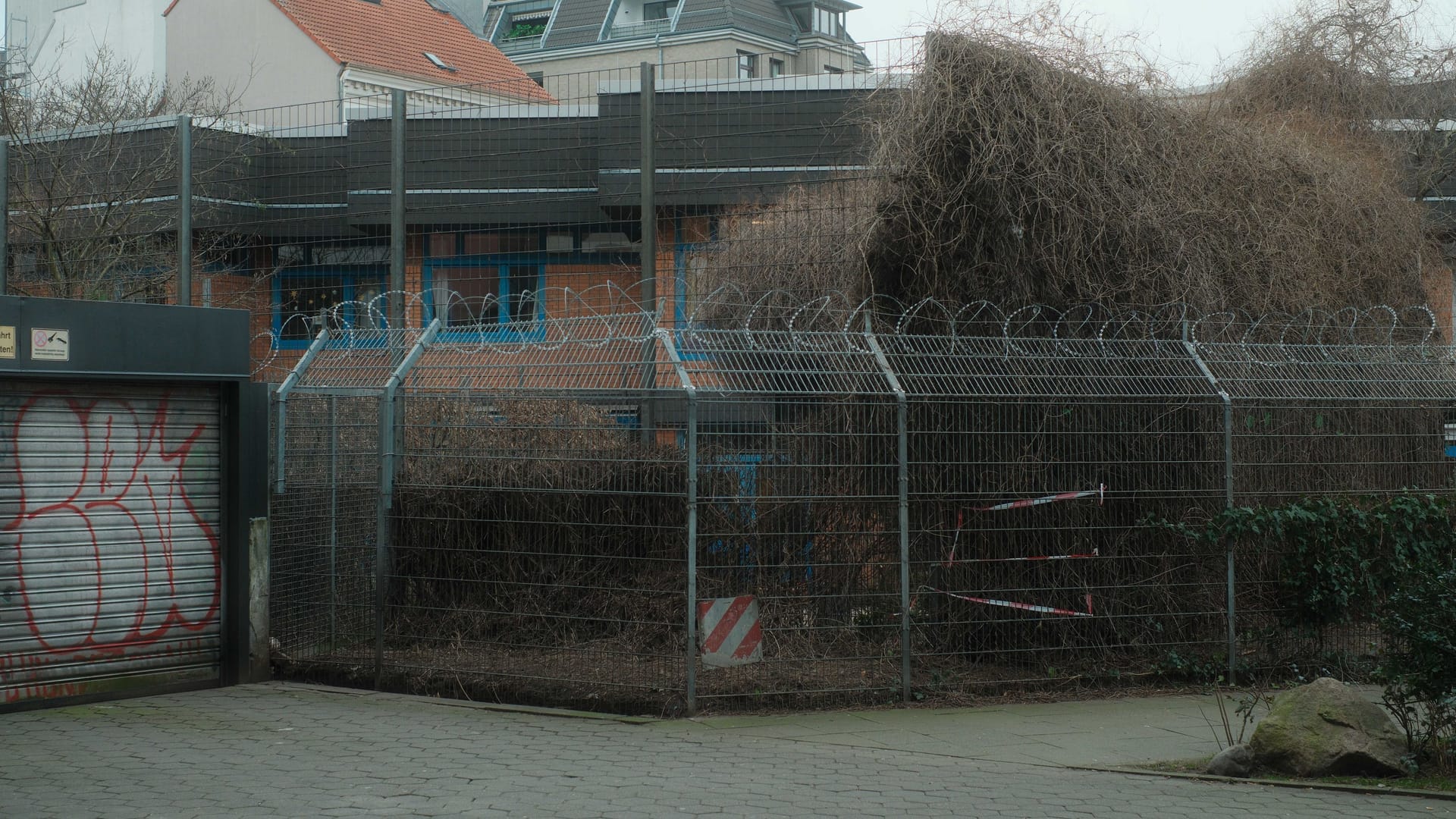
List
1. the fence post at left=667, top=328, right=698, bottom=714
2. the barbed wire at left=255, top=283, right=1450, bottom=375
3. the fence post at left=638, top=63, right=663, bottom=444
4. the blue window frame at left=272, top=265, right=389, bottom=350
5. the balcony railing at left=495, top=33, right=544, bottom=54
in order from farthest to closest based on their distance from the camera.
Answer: the balcony railing at left=495, top=33, right=544, bottom=54 < the blue window frame at left=272, top=265, right=389, bottom=350 < the fence post at left=638, top=63, right=663, bottom=444 < the barbed wire at left=255, top=283, right=1450, bottom=375 < the fence post at left=667, top=328, right=698, bottom=714

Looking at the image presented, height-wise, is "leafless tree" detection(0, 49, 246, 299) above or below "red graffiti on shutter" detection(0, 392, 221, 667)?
above

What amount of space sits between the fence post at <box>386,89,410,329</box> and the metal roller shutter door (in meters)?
2.78

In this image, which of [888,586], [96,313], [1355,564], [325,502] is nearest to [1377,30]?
[1355,564]

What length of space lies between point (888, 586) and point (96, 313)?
5.70 metres

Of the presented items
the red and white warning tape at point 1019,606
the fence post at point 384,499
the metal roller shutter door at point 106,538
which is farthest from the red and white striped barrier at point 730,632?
the metal roller shutter door at point 106,538

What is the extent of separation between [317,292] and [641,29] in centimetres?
5331

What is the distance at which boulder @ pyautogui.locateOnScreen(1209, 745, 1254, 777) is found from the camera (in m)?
7.54

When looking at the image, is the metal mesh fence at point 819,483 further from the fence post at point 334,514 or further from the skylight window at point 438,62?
the skylight window at point 438,62

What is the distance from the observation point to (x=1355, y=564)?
10211 millimetres

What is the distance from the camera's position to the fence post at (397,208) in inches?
508

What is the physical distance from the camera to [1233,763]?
297 inches

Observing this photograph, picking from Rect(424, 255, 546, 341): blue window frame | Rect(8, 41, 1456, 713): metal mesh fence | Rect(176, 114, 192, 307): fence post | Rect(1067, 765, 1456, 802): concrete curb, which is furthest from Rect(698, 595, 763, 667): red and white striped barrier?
Rect(176, 114, 192, 307): fence post

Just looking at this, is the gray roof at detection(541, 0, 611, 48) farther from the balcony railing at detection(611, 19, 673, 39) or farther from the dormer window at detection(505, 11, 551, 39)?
the dormer window at detection(505, 11, 551, 39)

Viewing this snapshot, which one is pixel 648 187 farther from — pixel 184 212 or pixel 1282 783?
pixel 1282 783
